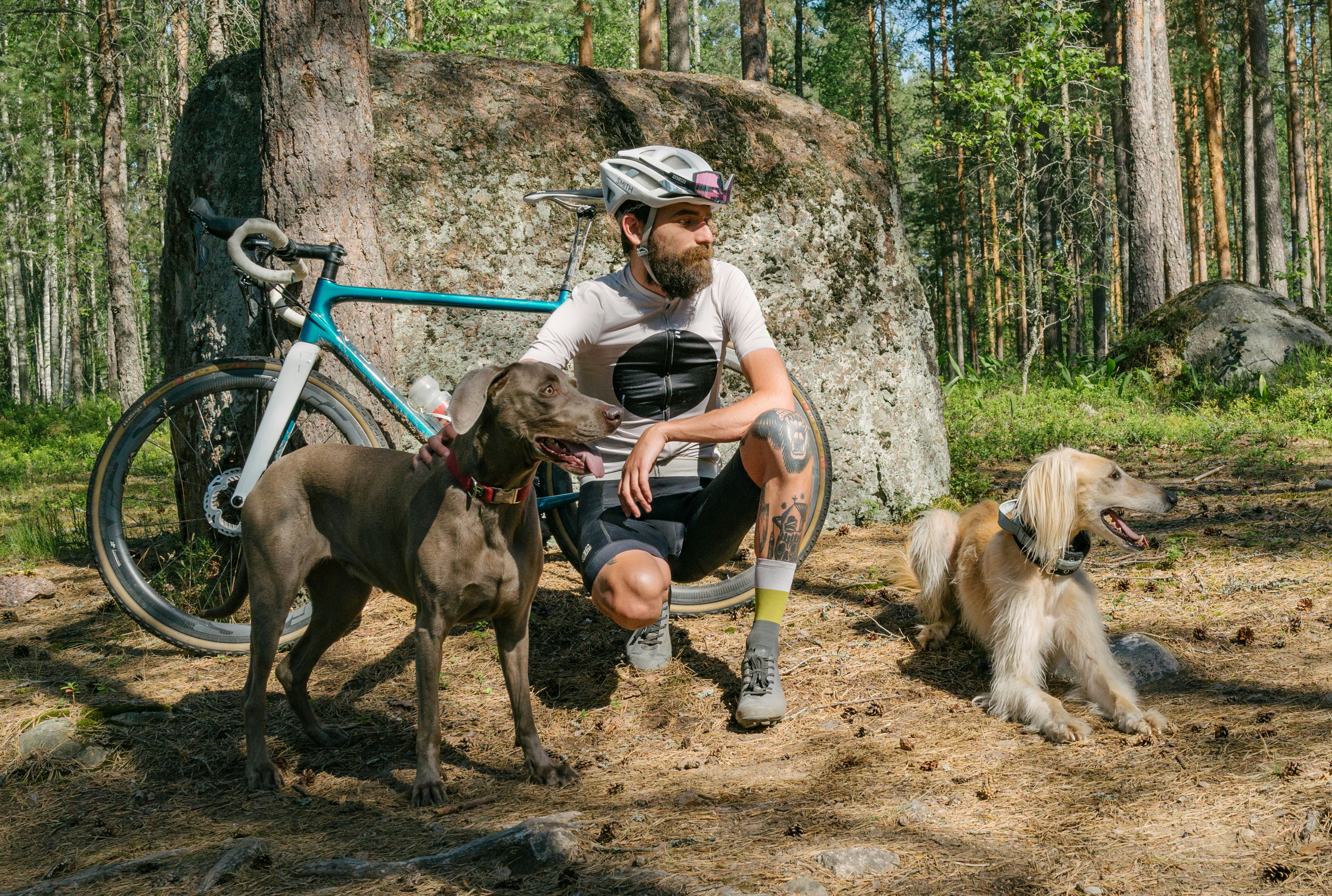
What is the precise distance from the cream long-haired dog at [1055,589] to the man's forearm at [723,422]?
1.06 m

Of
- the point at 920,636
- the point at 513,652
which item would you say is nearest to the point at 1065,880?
the point at 513,652

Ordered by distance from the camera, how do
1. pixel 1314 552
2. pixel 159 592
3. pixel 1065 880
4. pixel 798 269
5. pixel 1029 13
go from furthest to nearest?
1. pixel 1029 13
2. pixel 798 269
3. pixel 1314 552
4. pixel 159 592
5. pixel 1065 880

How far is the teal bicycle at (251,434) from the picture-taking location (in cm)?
422

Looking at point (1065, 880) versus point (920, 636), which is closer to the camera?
point (1065, 880)

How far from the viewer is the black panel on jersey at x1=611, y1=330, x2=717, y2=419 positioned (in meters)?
3.88

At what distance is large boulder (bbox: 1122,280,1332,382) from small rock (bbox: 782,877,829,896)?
38.5 ft

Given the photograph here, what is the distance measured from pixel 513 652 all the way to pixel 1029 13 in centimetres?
1280

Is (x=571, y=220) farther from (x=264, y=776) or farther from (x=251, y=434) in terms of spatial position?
(x=264, y=776)

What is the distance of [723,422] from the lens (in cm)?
362

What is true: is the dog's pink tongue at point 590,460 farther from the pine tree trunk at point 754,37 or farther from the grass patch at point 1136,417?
the pine tree trunk at point 754,37

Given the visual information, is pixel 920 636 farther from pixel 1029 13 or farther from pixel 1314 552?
pixel 1029 13

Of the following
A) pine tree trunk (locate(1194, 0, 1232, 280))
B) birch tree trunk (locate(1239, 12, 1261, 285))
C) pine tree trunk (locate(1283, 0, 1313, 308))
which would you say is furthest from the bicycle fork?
pine tree trunk (locate(1194, 0, 1232, 280))

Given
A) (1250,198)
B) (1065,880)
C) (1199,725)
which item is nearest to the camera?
(1065,880)

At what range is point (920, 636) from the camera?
4.37 m
